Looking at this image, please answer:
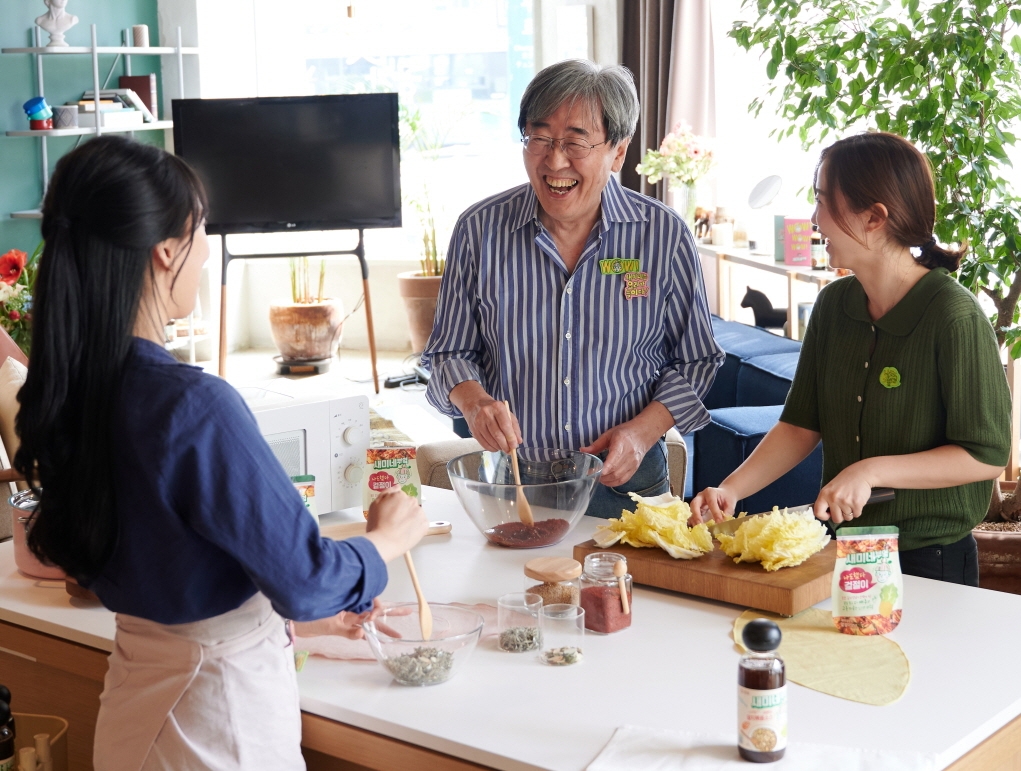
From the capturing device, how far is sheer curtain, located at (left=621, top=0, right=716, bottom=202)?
6.27 meters

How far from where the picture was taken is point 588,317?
2389mm

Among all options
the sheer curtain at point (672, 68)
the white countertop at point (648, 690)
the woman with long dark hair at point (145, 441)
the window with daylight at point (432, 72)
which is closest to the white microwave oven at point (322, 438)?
the white countertop at point (648, 690)

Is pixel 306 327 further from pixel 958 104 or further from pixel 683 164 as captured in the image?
pixel 958 104

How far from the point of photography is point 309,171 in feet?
20.4

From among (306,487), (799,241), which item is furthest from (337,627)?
(799,241)

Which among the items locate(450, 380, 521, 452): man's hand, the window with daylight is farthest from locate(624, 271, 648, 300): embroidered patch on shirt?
the window with daylight

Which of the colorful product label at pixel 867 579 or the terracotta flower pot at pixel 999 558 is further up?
the colorful product label at pixel 867 579

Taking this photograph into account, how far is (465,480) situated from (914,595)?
77cm

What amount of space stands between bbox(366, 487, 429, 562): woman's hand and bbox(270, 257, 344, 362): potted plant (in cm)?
600

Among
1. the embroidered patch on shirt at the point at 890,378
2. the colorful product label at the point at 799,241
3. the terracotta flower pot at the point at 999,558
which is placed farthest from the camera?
the colorful product label at the point at 799,241

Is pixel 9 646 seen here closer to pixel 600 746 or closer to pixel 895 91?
pixel 600 746

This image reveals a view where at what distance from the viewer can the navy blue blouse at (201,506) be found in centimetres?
124

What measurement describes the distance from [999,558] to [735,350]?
1718 mm

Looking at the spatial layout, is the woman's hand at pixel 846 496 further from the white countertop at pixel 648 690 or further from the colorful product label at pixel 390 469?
the colorful product label at pixel 390 469
